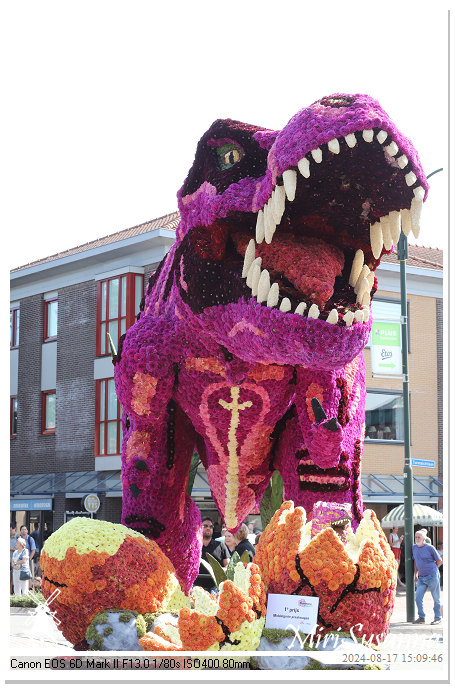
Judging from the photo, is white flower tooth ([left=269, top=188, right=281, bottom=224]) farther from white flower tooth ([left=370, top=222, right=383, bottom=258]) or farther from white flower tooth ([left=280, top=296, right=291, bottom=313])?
white flower tooth ([left=370, top=222, right=383, bottom=258])

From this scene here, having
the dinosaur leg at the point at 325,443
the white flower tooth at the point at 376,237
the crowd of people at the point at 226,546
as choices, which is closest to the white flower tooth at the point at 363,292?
the white flower tooth at the point at 376,237

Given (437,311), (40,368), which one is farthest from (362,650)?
(40,368)

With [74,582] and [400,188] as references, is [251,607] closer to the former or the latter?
[74,582]

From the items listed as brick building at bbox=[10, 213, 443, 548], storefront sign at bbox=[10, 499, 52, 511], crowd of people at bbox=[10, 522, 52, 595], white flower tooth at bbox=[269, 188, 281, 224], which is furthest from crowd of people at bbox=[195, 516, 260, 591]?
storefront sign at bbox=[10, 499, 52, 511]

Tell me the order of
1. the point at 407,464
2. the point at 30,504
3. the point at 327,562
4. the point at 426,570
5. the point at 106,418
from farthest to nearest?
the point at 106,418 < the point at 30,504 < the point at 407,464 < the point at 426,570 < the point at 327,562

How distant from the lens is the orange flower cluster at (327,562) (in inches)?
105

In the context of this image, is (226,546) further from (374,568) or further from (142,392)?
(374,568)

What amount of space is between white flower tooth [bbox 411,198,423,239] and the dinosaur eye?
689 mm

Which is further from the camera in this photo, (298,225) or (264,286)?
(298,225)

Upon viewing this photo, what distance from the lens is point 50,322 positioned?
9.90 meters

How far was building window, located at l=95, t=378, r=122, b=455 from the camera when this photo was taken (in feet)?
33.2

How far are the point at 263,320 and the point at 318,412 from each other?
0.58 metres

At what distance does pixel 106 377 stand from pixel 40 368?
72 cm

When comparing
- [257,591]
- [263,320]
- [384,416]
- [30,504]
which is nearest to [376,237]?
[263,320]
